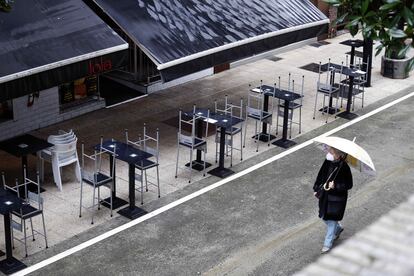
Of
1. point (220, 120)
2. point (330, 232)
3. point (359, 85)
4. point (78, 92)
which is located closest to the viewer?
point (330, 232)

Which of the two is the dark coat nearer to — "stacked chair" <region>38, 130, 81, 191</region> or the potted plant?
the potted plant

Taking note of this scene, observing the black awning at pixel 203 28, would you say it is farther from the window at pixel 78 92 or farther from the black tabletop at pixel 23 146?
the window at pixel 78 92

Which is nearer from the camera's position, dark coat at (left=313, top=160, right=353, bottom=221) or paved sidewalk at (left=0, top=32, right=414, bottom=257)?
dark coat at (left=313, top=160, right=353, bottom=221)

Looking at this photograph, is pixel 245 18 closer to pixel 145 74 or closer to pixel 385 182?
pixel 145 74

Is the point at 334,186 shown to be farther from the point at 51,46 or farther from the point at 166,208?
the point at 51,46

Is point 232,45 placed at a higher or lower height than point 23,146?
higher

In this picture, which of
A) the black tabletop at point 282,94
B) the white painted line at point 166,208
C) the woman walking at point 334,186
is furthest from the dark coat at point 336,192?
the black tabletop at point 282,94

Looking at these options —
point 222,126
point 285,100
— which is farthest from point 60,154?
point 285,100

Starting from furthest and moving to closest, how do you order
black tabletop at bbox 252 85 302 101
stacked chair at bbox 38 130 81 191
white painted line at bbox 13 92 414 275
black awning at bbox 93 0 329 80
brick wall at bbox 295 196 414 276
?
black tabletop at bbox 252 85 302 101 → black awning at bbox 93 0 329 80 → stacked chair at bbox 38 130 81 191 → white painted line at bbox 13 92 414 275 → brick wall at bbox 295 196 414 276

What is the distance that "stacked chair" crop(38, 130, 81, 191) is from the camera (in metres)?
13.4

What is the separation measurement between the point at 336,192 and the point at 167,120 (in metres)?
6.80

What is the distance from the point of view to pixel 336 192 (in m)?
11.0

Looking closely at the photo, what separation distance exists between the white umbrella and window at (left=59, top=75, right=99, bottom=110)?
25.2 ft

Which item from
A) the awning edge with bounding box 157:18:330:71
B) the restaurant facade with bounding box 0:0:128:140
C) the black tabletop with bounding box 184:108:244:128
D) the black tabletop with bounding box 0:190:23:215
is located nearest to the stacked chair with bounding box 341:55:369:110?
the awning edge with bounding box 157:18:330:71
